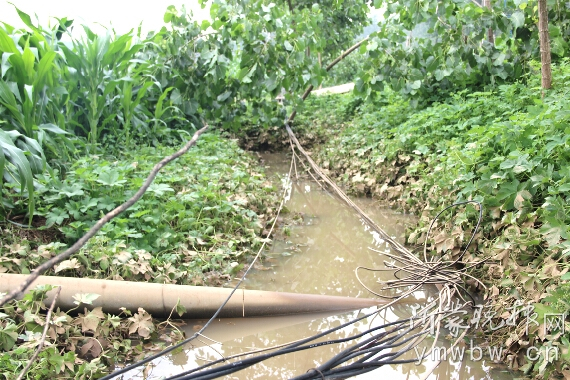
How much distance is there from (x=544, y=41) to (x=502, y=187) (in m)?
1.62

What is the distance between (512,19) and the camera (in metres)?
4.23

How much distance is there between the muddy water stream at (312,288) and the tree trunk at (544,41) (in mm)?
1459

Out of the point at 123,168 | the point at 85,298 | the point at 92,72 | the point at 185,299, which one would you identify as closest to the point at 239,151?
the point at 92,72

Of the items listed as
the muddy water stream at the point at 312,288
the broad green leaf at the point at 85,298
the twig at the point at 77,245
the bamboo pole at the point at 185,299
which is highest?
the twig at the point at 77,245

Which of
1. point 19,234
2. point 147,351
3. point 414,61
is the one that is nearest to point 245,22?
point 414,61

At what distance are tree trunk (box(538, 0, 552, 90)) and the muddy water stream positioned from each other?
4.79ft

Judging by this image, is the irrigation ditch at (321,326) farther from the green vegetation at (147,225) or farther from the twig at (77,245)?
the twig at (77,245)

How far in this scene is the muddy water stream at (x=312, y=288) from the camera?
1.99 m

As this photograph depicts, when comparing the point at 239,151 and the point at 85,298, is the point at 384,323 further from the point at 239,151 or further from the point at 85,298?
the point at 239,151

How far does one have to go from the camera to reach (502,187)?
2389mm

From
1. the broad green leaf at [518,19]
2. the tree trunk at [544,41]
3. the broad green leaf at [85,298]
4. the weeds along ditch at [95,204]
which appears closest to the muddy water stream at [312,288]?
the weeds along ditch at [95,204]

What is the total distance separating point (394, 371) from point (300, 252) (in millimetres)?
1376

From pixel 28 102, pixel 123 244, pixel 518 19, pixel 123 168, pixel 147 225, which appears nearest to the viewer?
pixel 123 244

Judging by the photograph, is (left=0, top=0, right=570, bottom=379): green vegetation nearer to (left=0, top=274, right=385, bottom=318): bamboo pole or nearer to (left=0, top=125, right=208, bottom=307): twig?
(left=0, top=274, right=385, bottom=318): bamboo pole
